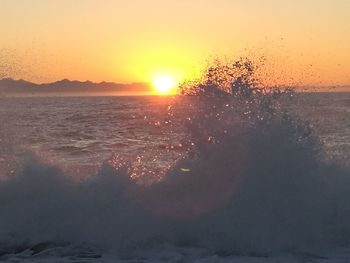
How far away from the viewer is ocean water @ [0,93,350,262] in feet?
26.3

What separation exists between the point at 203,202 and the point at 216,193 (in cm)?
35

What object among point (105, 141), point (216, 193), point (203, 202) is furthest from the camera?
point (105, 141)

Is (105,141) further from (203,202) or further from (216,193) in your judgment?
(203,202)

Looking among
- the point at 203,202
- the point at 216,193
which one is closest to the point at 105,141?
the point at 216,193

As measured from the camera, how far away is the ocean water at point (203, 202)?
26.3 ft

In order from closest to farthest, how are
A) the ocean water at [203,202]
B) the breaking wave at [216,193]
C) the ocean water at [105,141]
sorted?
the ocean water at [203,202]
the breaking wave at [216,193]
the ocean water at [105,141]

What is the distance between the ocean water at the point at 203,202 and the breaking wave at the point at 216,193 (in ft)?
0.07

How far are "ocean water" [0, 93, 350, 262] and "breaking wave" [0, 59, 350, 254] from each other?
0.07 ft

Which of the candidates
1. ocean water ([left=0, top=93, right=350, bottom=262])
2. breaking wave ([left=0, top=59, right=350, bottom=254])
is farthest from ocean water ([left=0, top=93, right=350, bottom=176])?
ocean water ([left=0, top=93, right=350, bottom=262])

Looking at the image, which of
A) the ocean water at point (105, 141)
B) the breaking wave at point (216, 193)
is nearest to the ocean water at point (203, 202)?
the breaking wave at point (216, 193)

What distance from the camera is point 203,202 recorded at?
9664 millimetres

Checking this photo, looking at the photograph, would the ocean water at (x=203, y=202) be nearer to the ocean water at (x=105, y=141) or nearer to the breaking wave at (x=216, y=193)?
the breaking wave at (x=216, y=193)

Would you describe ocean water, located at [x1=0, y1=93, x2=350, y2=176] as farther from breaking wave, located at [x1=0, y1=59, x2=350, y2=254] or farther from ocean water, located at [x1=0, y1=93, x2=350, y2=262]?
ocean water, located at [x1=0, y1=93, x2=350, y2=262]

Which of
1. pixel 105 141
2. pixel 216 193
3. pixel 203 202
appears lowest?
pixel 105 141
